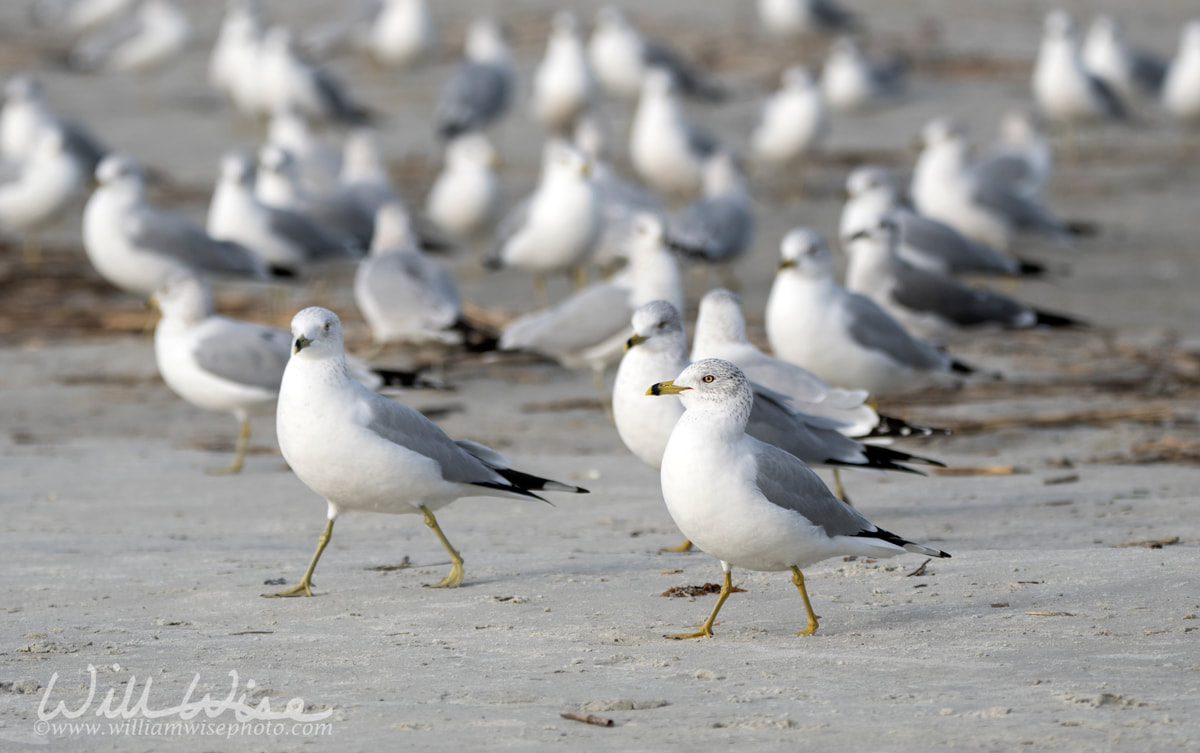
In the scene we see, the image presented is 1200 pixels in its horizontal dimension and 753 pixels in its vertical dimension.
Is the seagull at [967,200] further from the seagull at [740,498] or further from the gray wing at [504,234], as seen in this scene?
the seagull at [740,498]

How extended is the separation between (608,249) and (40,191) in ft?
16.3

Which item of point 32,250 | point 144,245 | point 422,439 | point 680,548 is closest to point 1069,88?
point 32,250

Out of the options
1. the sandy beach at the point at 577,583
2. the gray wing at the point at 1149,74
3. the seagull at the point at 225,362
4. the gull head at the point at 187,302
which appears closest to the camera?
the sandy beach at the point at 577,583

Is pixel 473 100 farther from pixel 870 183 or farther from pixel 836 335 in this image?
pixel 836 335

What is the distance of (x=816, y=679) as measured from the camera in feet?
13.8

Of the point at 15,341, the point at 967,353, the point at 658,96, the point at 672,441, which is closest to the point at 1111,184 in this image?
the point at 658,96

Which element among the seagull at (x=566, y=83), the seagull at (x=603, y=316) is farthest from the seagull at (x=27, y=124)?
the seagull at (x=603, y=316)

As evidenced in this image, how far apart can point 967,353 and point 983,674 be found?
250 inches

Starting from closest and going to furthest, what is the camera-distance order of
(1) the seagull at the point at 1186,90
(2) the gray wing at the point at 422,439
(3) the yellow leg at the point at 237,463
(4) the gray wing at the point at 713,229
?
(2) the gray wing at the point at 422,439 → (3) the yellow leg at the point at 237,463 → (4) the gray wing at the point at 713,229 → (1) the seagull at the point at 1186,90

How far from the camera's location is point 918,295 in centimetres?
964

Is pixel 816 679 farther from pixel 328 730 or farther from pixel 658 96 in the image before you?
pixel 658 96

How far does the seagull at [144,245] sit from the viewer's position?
10977mm

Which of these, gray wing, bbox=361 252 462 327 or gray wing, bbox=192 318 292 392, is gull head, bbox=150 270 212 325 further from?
gray wing, bbox=361 252 462 327

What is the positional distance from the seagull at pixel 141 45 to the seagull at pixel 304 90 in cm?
262
